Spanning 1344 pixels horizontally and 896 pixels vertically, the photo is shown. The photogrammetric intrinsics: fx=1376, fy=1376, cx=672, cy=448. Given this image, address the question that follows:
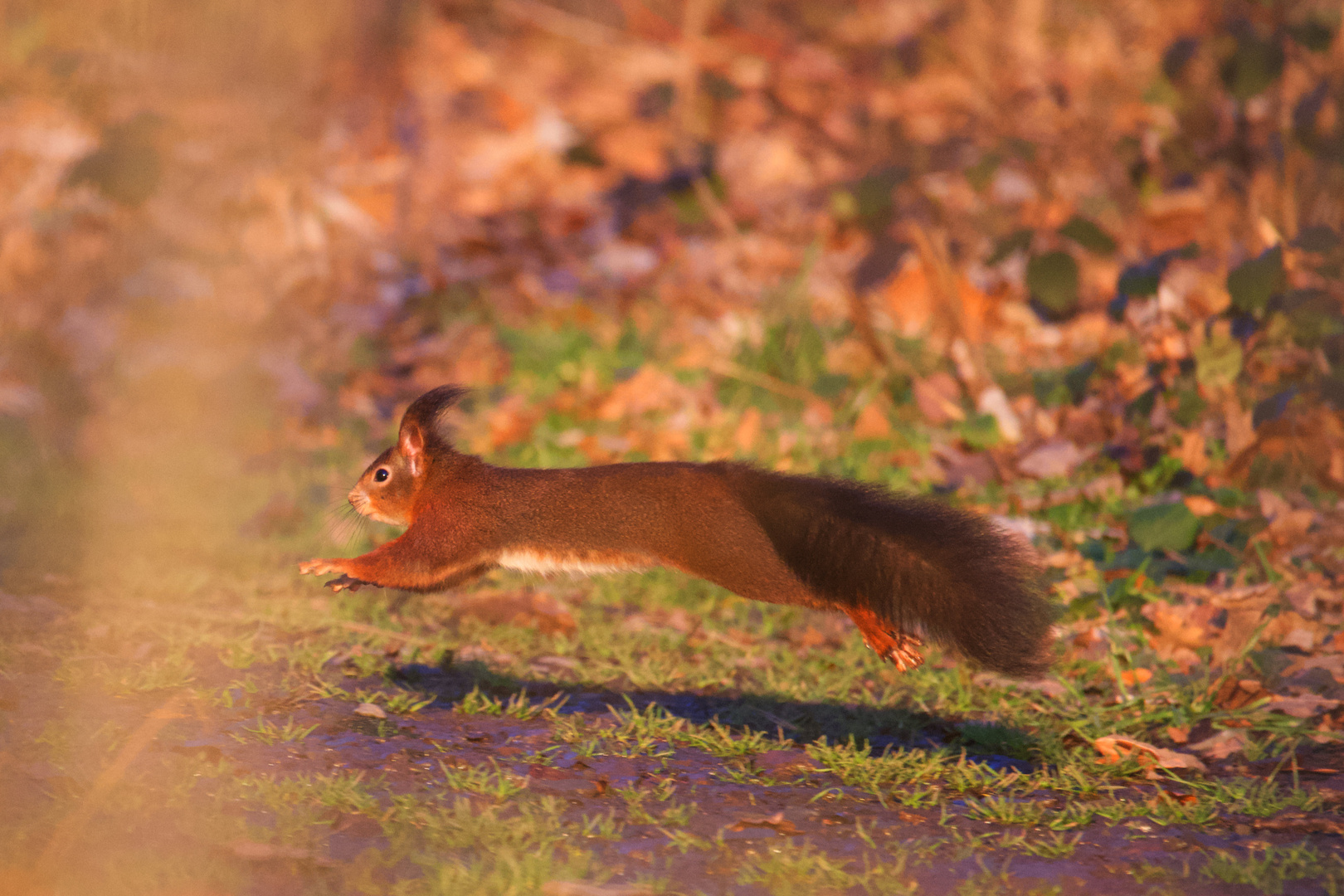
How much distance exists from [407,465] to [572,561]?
0.61 meters

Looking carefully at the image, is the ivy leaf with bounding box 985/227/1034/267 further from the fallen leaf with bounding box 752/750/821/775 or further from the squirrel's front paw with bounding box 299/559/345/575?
the squirrel's front paw with bounding box 299/559/345/575

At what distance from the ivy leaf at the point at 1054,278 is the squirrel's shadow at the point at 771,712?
251cm

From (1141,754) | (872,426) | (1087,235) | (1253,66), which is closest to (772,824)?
(1141,754)

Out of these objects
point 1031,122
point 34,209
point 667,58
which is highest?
point 667,58

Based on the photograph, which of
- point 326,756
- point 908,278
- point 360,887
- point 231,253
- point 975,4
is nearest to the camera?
point 360,887

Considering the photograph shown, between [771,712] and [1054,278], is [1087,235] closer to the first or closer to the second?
[1054,278]

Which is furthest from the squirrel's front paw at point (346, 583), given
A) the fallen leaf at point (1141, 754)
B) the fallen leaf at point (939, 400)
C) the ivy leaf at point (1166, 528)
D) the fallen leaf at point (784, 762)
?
the fallen leaf at point (939, 400)

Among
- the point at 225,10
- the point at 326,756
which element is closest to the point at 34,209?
the point at 225,10

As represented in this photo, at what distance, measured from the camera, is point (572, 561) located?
3.52 meters

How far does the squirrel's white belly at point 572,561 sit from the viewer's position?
3.49 metres

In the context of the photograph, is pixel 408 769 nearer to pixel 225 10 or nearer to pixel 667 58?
pixel 225 10

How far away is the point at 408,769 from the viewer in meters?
3.28

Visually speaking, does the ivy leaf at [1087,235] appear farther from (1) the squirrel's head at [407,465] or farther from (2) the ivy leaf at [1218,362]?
(1) the squirrel's head at [407,465]

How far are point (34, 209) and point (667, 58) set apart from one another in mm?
4978
